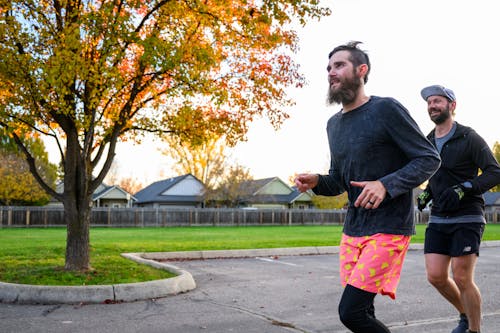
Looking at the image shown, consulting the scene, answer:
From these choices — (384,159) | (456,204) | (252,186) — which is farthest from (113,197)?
(384,159)

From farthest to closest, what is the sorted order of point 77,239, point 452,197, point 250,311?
1. point 77,239
2. point 250,311
3. point 452,197

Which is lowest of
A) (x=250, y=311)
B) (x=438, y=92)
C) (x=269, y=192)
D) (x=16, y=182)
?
(x=250, y=311)

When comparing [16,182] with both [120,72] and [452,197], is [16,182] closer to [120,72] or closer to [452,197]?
[120,72]

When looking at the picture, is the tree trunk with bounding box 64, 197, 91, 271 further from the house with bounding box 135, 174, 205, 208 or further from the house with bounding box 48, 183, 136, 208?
the house with bounding box 135, 174, 205, 208

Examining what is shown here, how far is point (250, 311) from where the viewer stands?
6516 millimetres

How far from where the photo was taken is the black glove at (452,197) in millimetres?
4555

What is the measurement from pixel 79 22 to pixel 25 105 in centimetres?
183

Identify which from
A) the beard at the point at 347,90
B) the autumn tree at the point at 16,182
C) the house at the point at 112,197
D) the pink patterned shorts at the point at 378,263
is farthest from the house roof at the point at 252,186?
the pink patterned shorts at the point at 378,263

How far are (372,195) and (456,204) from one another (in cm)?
196

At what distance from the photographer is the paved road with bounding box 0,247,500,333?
18.4 ft

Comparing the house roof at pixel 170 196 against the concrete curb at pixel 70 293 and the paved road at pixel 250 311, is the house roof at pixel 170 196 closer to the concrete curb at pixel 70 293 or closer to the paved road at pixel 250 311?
the paved road at pixel 250 311

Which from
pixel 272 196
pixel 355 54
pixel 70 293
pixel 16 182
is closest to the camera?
pixel 355 54

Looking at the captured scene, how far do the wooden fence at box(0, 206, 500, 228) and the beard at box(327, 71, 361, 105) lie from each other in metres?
34.2

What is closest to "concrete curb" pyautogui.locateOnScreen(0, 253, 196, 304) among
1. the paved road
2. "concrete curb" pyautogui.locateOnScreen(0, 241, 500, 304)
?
"concrete curb" pyautogui.locateOnScreen(0, 241, 500, 304)
